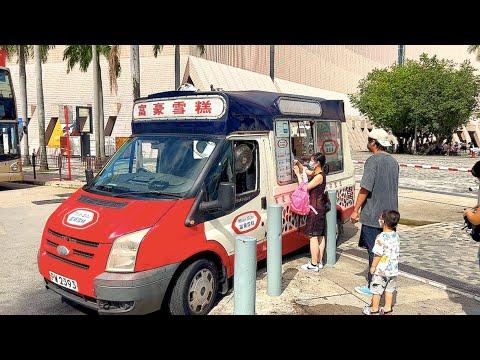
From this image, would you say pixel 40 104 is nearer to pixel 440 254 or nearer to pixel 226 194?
pixel 226 194

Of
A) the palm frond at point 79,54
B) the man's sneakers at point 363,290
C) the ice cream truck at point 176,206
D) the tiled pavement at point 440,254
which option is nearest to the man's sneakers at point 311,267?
the ice cream truck at point 176,206

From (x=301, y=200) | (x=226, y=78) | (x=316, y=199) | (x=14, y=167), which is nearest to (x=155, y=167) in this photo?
(x=301, y=200)

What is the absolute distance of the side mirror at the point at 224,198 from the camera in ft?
13.7

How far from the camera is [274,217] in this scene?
4.90 m

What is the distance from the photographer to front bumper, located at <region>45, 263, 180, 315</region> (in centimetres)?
380

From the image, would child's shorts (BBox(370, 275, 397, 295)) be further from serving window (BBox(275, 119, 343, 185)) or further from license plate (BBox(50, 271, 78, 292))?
license plate (BBox(50, 271, 78, 292))

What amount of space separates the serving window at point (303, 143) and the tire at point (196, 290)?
5.55 ft

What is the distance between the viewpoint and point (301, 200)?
558 cm

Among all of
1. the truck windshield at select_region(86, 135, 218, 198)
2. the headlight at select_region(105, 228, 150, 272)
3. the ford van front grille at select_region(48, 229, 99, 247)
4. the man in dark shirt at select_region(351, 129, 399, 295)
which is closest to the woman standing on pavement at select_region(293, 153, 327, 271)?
the man in dark shirt at select_region(351, 129, 399, 295)

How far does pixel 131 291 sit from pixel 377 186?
2.98 meters

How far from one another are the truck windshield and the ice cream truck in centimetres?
1

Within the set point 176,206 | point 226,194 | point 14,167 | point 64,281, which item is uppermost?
point 226,194

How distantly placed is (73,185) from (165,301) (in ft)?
44.1
